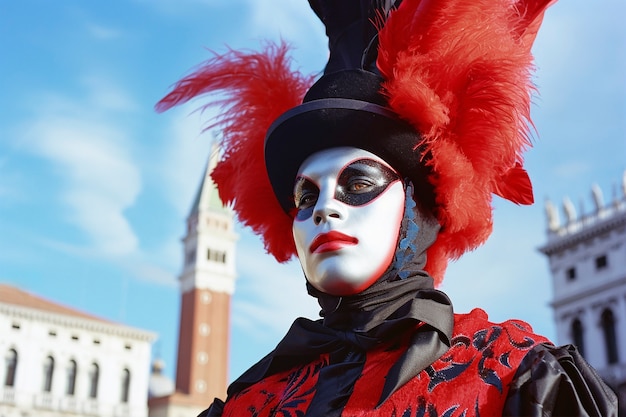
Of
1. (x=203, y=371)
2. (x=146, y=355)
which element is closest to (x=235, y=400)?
(x=146, y=355)

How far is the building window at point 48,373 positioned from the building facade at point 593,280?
52.2 ft

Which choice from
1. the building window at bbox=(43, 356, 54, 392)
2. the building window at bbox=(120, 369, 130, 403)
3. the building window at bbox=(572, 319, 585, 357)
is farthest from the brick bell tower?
the building window at bbox=(572, 319, 585, 357)

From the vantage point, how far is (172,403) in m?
30.6

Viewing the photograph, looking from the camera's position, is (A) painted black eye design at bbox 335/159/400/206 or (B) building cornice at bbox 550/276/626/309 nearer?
(A) painted black eye design at bbox 335/159/400/206

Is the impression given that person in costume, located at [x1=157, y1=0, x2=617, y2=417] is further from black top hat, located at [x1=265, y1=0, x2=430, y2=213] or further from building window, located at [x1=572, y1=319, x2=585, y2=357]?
building window, located at [x1=572, y1=319, x2=585, y2=357]

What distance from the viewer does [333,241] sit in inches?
73.2

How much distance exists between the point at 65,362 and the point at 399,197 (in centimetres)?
2631

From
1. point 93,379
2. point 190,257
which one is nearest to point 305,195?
point 93,379

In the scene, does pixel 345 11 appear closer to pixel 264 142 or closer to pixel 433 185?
pixel 264 142

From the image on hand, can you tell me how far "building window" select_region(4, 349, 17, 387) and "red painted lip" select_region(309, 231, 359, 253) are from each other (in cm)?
2534

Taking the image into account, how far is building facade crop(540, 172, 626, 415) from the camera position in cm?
2155

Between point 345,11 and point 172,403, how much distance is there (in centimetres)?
2994

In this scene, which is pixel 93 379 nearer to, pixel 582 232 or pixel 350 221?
pixel 582 232

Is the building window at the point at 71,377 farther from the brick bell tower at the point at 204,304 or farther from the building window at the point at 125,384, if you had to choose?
the brick bell tower at the point at 204,304
